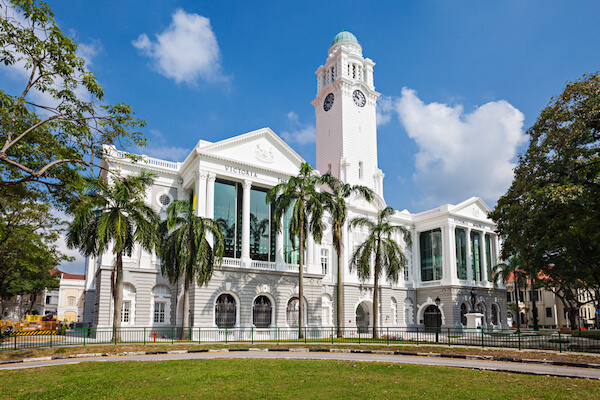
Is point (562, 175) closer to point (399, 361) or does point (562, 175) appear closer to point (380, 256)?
point (399, 361)

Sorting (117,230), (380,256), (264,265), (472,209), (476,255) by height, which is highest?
(472,209)

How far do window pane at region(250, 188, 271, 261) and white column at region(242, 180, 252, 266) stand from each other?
0.89 metres

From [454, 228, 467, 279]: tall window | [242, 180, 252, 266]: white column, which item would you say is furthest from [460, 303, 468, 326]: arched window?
[242, 180, 252, 266]: white column

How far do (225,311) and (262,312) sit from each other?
136 inches

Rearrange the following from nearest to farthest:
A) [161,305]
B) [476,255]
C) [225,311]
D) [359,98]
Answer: [225,311]
[161,305]
[476,255]
[359,98]

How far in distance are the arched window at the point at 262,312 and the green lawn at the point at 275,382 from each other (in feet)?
64.2

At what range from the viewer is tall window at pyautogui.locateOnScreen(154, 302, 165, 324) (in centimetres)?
3706

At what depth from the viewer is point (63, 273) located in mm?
88625

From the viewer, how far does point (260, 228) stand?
40.3m

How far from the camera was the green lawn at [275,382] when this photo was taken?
12.1 metres

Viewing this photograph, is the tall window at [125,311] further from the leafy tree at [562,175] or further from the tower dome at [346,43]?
the tower dome at [346,43]

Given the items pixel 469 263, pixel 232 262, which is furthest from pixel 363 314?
pixel 232 262

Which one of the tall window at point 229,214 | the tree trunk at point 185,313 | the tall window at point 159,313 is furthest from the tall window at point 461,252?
the tree trunk at point 185,313

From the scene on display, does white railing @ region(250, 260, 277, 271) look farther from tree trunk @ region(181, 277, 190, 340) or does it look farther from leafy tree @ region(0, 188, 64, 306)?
leafy tree @ region(0, 188, 64, 306)
